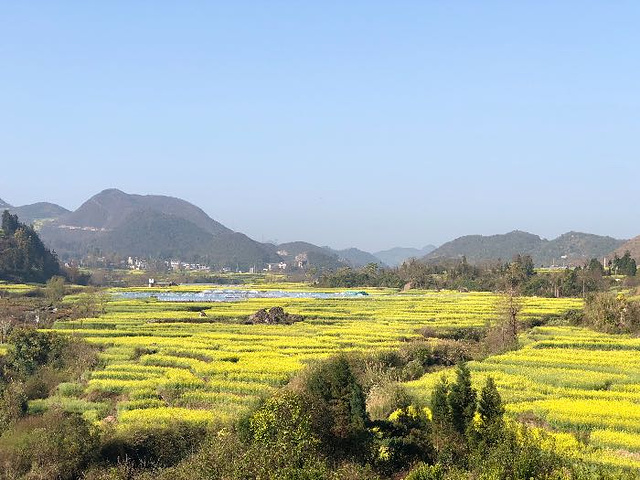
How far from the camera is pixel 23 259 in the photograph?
87.3m

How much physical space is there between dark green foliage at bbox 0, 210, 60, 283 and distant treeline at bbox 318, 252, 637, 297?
158ft

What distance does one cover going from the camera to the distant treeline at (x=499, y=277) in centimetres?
7081

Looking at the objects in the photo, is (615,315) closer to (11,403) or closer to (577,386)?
(577,386)

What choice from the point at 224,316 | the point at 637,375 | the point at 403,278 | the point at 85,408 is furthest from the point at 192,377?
the point at 403,278

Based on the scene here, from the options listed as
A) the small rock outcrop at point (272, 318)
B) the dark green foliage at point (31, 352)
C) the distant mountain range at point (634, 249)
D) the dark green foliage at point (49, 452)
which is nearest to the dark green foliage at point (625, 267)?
the distant mountain range at point (634, 249)

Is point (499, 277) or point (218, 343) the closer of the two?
point (218, 343)

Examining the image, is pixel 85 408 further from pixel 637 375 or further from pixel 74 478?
pixel 637 375

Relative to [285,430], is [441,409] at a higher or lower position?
lower

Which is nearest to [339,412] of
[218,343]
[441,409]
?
[441,409]

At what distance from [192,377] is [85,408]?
5351 mm

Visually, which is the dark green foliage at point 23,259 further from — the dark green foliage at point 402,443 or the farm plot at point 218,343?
the dark green foliage at point 402,443

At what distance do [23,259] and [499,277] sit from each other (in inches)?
2952

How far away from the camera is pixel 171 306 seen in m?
57.7

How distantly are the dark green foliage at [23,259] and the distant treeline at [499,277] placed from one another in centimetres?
4825
